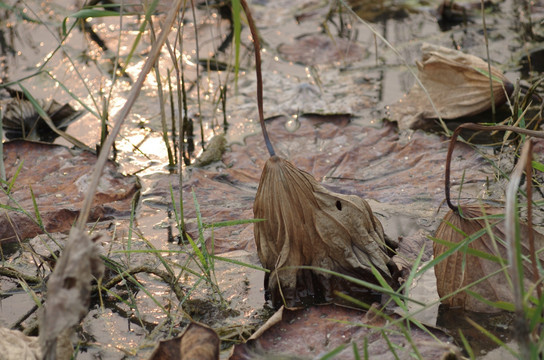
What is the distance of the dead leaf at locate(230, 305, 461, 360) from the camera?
4.47 ft

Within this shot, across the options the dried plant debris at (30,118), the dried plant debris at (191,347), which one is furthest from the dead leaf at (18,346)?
the dried plant debris at (30,118)

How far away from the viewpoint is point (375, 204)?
2.03m

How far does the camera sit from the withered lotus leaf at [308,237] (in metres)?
1.60

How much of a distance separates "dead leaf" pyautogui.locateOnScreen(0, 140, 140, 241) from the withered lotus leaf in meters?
0.65

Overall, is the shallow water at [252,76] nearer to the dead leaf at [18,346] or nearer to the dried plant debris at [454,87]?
the dried plant debris at [454,87]

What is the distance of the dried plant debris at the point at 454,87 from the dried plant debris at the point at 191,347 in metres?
1.45

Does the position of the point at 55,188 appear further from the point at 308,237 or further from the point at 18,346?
the point at 308,237

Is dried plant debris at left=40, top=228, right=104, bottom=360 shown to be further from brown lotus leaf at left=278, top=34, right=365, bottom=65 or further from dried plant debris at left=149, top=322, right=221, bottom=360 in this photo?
brown lotus leaf at left=278, top=34, right=365, bottom=65

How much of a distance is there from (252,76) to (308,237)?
1.57m

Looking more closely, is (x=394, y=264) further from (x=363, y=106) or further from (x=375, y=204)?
(x=363, y=106)

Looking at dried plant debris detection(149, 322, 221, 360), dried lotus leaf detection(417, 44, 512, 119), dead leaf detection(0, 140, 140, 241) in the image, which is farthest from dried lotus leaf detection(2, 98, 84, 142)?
dried plant debris detection(149, 322, 221, 360)

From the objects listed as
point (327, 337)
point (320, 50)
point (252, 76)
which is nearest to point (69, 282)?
point (327, 337)

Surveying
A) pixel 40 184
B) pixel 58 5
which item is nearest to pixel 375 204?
pixel 40 184

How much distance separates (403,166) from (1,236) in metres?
1.27
